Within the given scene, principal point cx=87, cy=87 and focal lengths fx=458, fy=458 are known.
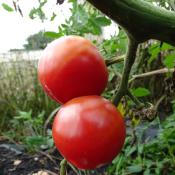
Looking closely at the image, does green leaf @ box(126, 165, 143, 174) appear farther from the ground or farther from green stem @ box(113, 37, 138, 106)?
green stem @ box(113, 37, 138, 106)

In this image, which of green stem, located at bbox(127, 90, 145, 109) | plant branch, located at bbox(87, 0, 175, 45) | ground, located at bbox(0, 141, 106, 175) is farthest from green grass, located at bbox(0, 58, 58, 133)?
plant branch, located at bbox(87, 0, 175, 45)

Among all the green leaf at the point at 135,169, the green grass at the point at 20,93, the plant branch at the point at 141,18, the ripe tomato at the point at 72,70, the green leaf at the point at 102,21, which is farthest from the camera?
the green grass at the point at 20,93

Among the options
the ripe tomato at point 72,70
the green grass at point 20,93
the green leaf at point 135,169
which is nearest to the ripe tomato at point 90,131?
the ripe tomato at point 72,70

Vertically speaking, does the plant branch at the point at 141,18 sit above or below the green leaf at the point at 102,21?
above

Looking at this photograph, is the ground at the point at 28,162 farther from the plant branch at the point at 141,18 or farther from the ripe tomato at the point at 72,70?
the plant branch at the point at 141,18

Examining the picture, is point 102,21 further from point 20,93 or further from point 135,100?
point 20,93
